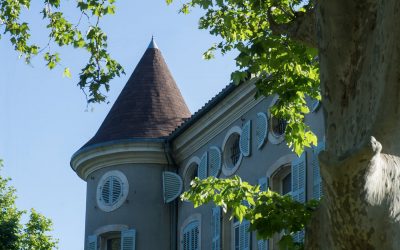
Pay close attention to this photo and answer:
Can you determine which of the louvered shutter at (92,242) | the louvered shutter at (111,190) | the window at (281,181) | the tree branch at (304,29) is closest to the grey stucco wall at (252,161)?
the window at (281,181)

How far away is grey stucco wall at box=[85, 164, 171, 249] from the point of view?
103 ft

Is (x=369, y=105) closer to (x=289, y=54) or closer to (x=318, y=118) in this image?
(x=289, y=54)

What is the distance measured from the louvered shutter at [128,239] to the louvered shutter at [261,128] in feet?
19.7

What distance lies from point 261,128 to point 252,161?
850mm

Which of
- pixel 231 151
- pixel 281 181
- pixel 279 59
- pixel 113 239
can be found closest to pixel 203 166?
pixel 231 151

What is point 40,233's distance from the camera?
34.0 meters

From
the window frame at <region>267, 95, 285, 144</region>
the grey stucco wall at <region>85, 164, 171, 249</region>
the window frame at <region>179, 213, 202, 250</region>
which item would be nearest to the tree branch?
the window frame at <region>267, 95, 285, 144</region>

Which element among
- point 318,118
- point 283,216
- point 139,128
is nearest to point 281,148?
point 318,118

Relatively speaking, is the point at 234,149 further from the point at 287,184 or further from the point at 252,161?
the point at 287,184

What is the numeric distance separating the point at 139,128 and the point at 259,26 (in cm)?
1578

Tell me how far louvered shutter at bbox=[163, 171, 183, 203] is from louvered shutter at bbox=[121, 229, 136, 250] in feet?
4.02

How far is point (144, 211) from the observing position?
104 feet

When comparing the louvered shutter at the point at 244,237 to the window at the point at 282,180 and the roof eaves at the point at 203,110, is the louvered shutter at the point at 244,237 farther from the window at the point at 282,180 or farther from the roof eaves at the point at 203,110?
the roof eaves at the point at 203,110

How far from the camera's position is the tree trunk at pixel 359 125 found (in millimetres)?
9727
